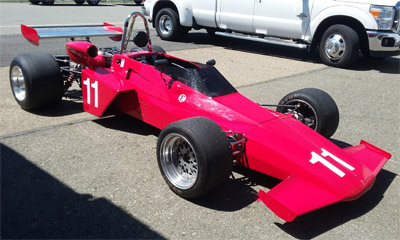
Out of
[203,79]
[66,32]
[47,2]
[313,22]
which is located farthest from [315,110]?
[47,2]

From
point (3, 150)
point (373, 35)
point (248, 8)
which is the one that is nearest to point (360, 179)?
point (3, 150)

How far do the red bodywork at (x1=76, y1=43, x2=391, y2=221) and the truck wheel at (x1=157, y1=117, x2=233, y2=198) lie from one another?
0.46 metres

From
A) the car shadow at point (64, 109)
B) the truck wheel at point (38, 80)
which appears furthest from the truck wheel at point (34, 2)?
the truck wheel at point (38, 80)

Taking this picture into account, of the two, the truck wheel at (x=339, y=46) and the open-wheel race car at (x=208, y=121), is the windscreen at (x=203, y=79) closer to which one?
the open-wheel race car at (x=208, y=121)

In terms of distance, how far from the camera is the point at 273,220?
382cm

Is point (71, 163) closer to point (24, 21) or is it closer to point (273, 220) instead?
point (273, 220)

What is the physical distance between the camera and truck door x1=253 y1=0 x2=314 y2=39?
10.4m

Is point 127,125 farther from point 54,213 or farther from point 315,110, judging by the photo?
point 315,110

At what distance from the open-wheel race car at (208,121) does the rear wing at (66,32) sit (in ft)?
0.09

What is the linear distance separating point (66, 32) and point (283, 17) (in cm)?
588

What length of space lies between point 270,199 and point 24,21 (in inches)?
565

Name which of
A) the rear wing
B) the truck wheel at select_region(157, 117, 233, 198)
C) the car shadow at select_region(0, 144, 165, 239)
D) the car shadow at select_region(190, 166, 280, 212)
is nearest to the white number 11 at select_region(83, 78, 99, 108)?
the rear wing

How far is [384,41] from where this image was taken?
380 inches

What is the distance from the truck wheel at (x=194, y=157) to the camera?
3.72m
